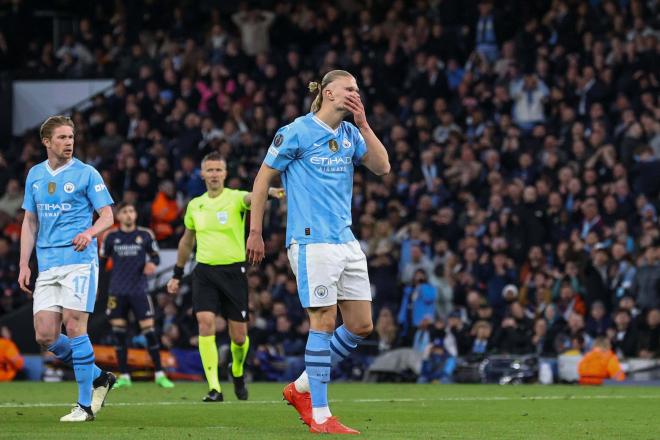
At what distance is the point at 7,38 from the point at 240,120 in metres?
9.00

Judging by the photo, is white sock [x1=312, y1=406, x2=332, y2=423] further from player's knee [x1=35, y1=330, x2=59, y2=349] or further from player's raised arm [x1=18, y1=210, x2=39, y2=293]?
player's raised arm [x1=18, y1=210, x2=39, y2=293]

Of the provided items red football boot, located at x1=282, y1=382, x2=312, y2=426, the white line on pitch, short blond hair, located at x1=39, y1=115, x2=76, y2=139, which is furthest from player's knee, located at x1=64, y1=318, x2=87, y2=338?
the white line on pitch

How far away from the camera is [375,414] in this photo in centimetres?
1241

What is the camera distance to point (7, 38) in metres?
33.9

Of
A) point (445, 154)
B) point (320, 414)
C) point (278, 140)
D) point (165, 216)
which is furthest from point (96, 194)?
point (165, 216)

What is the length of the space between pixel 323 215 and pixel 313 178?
28 cm

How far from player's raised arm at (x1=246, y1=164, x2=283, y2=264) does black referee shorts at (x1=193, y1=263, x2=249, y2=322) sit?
490 centimetres

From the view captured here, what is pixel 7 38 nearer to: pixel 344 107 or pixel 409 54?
pixel 409 54

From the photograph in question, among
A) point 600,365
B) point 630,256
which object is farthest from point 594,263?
point 600,365

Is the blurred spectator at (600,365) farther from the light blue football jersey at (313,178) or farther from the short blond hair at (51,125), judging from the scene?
the short blond hair at (51,125)

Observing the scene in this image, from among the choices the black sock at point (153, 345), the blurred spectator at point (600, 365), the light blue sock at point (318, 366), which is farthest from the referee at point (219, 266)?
the blurred spectator at point (600, 365)

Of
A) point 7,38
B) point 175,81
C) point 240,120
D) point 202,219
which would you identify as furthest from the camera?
point 7,38

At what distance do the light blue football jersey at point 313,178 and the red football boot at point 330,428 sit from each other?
129cm

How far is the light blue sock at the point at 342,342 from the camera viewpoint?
A: 10516 mm
